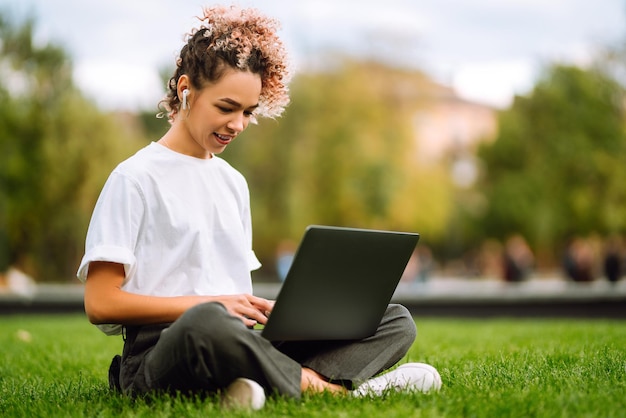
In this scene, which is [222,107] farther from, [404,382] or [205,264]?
[404,382]

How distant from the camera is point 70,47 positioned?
27516mm

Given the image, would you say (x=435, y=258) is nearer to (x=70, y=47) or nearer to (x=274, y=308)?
(x=70, y=47)

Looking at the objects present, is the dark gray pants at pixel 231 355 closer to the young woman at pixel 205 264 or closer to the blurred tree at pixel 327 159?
the young woman at pixel 205 264

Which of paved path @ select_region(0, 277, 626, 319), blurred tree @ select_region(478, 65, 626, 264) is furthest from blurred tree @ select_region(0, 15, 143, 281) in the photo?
blurred tree @ select_region(478, 65, 626, 264)

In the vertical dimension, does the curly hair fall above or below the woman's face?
above

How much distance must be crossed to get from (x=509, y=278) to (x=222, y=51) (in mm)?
18799

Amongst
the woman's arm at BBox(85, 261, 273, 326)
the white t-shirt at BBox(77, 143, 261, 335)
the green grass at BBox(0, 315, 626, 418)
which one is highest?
the white t-shirt at BBox(77, 143, 261, 335)

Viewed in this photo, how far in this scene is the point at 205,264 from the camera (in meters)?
3.39

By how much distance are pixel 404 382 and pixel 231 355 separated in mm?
880

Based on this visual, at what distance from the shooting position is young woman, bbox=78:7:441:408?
3.07 metres

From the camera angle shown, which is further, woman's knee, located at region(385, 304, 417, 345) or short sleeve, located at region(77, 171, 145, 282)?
woman's knee, located at region(385, 304, 417, 345)

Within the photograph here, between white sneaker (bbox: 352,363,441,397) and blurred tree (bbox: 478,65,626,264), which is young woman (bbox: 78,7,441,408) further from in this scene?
blurred tree (bbox: 478,65,626,264)

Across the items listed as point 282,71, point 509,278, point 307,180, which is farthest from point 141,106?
point 282,71

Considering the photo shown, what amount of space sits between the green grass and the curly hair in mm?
1371
